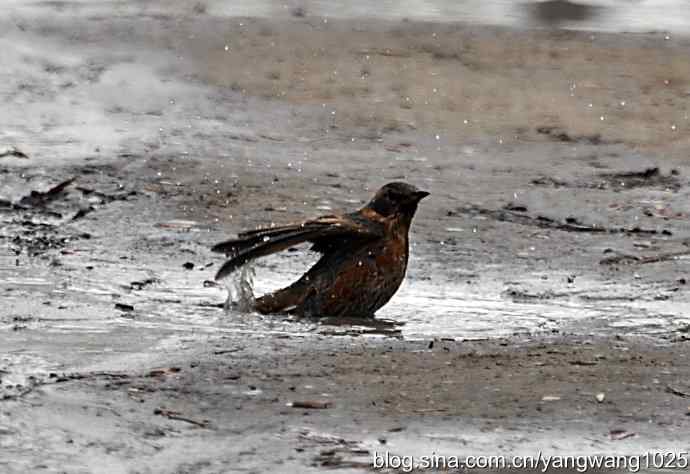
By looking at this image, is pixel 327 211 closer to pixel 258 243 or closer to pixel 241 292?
pixel 241 292

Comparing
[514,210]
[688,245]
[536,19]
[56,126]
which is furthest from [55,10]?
[688,245]

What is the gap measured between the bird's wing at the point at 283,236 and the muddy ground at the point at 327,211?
0.93ft

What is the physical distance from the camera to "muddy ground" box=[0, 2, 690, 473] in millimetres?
5957

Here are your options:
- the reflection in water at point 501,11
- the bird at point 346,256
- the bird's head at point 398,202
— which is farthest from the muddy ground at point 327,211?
the bird's head at point 398,202

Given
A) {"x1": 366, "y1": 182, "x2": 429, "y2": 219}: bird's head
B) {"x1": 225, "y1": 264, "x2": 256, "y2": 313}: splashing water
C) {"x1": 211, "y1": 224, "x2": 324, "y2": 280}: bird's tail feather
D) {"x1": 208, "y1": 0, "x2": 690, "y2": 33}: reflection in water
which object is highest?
{"x1": 208, "y1": 0, "x2": 690, "y2": 33}: reflection in water

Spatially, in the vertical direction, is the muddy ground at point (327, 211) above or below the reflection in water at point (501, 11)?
below

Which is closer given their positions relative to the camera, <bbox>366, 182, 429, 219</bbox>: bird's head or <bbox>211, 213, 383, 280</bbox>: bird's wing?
<bbox>211, 213, 383, 280</bbox>: bird's wing

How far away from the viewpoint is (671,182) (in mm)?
12188

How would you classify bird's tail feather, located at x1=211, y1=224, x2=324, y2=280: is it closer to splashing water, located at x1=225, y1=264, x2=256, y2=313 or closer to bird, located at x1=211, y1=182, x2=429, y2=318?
bird, located at x1=211, y1=182, x2=429, y2=318

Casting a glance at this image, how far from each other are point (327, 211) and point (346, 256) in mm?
2678

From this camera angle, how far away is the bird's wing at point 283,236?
27.2 ft

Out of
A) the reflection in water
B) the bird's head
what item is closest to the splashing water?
the bird's head

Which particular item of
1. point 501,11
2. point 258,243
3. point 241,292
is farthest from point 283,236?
point 501,11

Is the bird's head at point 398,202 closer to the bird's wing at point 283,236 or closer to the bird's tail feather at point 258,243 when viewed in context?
the bird's wing at point 283,236
